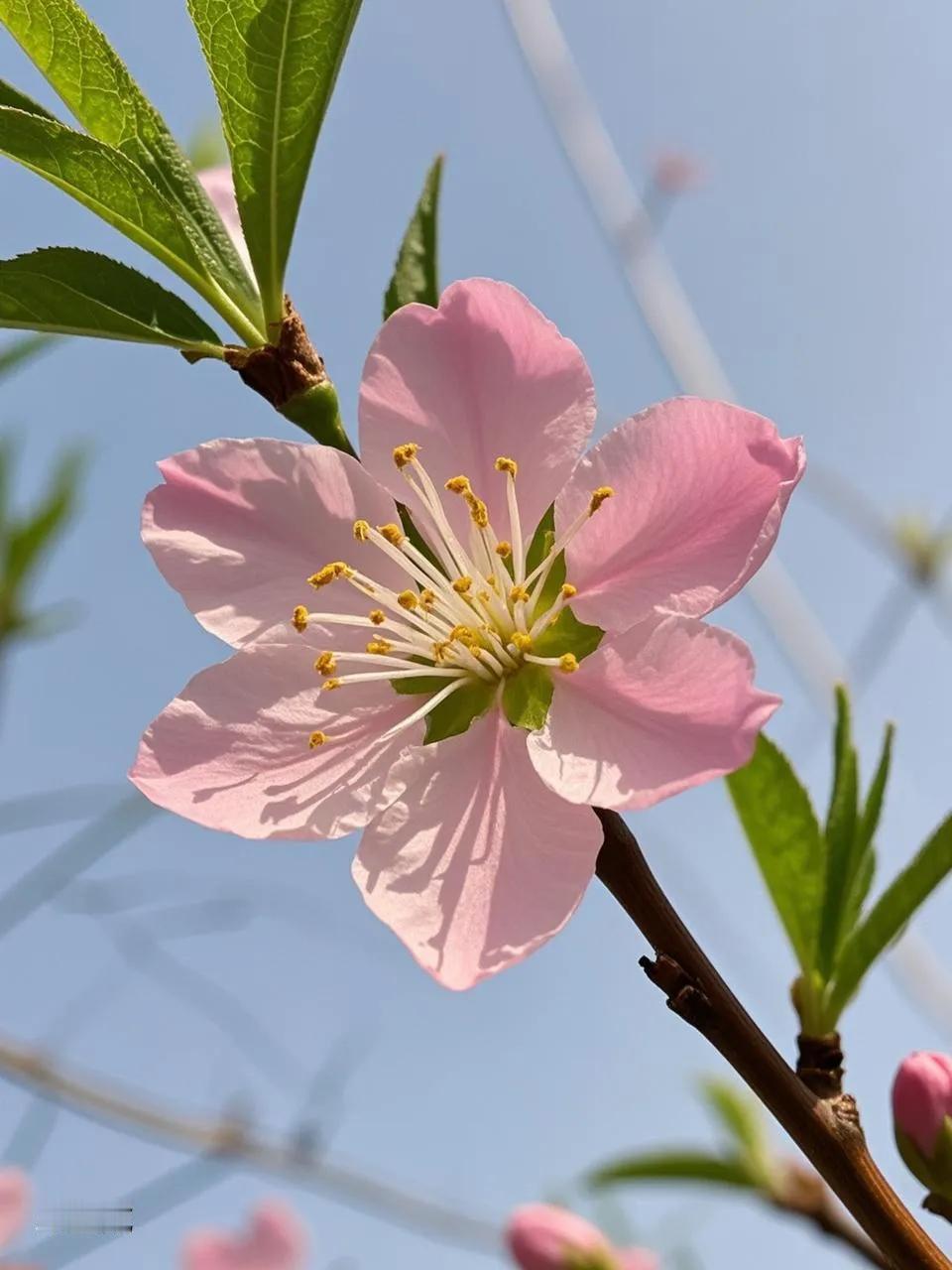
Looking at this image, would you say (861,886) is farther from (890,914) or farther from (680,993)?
(680,993)

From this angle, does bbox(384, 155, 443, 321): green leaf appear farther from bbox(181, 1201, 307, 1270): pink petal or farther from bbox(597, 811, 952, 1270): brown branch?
bbox(181, 1201, 307, 1270): pink petal

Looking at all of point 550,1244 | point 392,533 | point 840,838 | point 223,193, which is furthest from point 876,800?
point 550,1244

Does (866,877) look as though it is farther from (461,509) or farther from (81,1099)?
(81,1099)

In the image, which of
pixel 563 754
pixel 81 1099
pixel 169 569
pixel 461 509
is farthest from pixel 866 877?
pixel 81 1099

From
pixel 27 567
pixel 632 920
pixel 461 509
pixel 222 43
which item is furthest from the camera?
pixel 27 567

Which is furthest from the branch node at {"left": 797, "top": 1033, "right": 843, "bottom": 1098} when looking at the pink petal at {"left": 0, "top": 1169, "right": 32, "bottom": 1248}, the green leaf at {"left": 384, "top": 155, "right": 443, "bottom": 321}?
the pink petal at {"left": 0, "top": 1169, "right": 32, "bottom": 1248}
